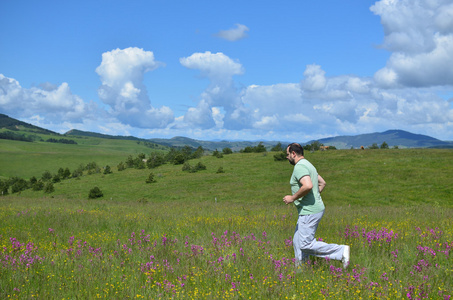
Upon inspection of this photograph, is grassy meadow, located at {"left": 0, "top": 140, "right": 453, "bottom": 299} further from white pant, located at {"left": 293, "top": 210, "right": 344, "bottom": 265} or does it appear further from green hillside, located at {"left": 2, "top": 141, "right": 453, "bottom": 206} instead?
green hillside, located at {"left": 2, "top": 141, "right": 453, "bottom": 206}

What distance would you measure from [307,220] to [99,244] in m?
4.98

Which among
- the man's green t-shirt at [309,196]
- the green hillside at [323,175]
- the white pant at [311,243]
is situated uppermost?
the man's green t-shirt at [309,196]

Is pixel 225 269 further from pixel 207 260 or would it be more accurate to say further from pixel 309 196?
pixel 309 196

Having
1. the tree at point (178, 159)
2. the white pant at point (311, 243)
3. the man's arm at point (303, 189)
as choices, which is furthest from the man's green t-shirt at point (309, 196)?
the tree at point (178, 159)

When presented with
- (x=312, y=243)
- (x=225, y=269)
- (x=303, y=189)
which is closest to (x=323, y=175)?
(x=312, y=243)

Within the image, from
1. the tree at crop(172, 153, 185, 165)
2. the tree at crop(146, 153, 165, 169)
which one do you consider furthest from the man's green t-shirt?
the tree at crop(146, 153, 165, 169)

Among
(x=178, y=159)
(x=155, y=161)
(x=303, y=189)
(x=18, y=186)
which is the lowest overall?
(x=18, y=186)

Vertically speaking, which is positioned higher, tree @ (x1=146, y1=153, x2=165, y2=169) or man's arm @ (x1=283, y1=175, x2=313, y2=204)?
man's arm @ (x1=283, y1=175, x2=313, y2=204)

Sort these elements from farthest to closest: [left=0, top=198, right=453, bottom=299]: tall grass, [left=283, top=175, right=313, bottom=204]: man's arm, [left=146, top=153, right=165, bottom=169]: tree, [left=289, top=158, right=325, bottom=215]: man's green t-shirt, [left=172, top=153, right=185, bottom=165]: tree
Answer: [left=146, top=153, right=165, bottom=169]: tree
[left=172, top=153, right=185, bottom=165]: tree
[left=289, top=158, right=325, bottom=215]: man's green t-shirt
[left=283, top=175, right=313, bottom=204]: man's arm
[left=0, top=198, right=453, bottom=299]: tall grass

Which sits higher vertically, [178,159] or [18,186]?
[178,159]

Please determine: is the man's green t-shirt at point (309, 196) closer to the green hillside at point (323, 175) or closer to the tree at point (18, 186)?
the green hillside at point (323, 175)

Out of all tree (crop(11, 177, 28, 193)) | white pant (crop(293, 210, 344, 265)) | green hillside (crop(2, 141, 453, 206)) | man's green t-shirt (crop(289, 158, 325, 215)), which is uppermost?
man's green t-shirt (crop(289, 158, 325, 215))

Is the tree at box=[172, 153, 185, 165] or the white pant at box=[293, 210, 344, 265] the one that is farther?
the tree at box=[172, 153, 185, 165]

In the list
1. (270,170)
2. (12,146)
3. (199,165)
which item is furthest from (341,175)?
(12,146)
